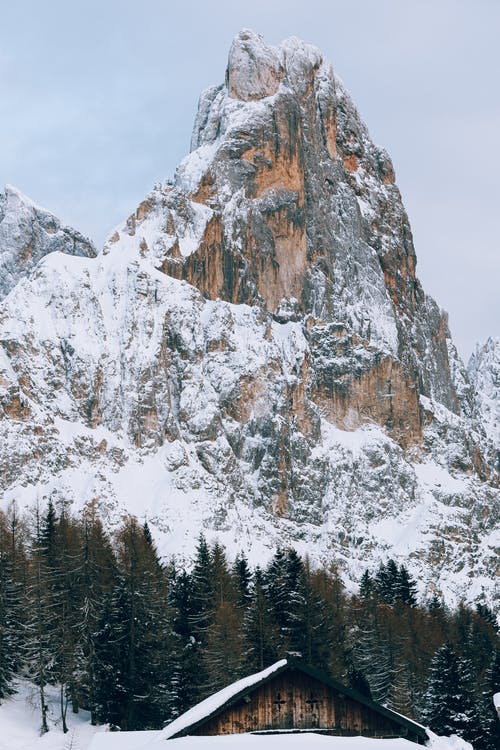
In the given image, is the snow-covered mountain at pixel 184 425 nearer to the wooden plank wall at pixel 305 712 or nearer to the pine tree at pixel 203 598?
the pine tree at pixel 203 598

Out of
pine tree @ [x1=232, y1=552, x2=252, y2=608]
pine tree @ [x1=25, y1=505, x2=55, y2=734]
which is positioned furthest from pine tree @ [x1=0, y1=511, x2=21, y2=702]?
pine tree @ [x1=232, y1=552, x2=252, y2=608]

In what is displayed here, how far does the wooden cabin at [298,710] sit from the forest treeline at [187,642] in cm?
2417

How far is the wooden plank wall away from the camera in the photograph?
3425cm

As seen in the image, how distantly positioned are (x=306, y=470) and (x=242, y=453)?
11.6 metres

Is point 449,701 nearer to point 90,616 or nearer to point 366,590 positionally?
point 90,616

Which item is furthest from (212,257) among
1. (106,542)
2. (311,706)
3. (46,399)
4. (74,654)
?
(311,706)

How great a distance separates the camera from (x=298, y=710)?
113 ft

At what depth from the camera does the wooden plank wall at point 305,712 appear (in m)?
34.2

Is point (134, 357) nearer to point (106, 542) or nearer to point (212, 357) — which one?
point (212, 357)

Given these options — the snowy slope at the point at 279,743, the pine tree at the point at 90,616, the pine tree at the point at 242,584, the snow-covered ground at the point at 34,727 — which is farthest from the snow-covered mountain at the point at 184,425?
the snowy slope at the point at 279,743

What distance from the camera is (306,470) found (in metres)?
189

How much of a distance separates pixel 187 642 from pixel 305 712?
1416 inches

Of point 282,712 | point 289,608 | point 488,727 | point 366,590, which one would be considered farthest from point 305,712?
point 366,590

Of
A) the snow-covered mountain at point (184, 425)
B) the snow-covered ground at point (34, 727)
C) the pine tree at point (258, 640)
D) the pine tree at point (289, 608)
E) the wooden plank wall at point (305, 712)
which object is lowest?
the wooden plank wall at point (305, 712)
